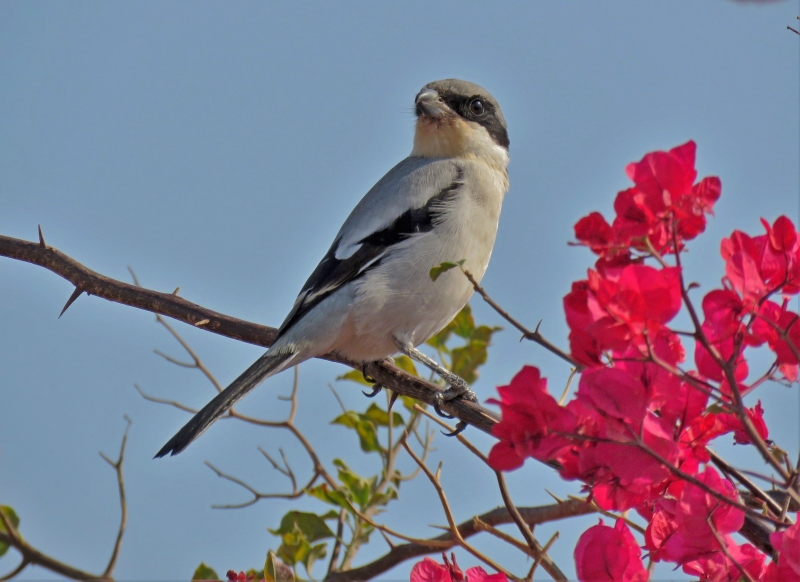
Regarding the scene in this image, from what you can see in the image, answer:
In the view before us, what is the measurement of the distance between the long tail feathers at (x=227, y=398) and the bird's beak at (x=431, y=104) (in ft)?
5.15

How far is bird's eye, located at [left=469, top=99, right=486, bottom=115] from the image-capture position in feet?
14.8

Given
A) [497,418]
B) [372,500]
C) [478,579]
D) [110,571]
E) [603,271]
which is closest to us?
[603,271]

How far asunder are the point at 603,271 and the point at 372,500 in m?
2.18

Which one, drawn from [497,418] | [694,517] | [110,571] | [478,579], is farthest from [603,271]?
[110,571]

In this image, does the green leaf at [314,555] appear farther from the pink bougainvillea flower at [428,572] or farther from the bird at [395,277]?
the pink bougainvillea flower at [428,572]

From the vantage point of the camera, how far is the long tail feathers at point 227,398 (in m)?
3.17

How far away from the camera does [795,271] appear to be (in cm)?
165

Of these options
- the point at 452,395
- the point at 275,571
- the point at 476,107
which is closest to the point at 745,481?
the point at 275,571

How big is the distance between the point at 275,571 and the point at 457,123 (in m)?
2.72

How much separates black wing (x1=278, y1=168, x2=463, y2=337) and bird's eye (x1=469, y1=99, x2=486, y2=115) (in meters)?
0.79

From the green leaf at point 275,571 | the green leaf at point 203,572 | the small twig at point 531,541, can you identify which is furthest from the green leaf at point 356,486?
the small twig at point 531,541

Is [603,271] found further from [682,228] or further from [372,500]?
[372,500]

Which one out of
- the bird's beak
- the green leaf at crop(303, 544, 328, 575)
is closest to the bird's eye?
the bird's beak

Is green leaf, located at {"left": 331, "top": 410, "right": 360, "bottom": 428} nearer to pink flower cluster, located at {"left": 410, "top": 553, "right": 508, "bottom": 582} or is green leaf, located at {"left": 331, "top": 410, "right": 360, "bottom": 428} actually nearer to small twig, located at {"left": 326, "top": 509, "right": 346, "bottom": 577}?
small twig, located at {"left": 326, "top": 509, "right": 346, "bottom": 577}
